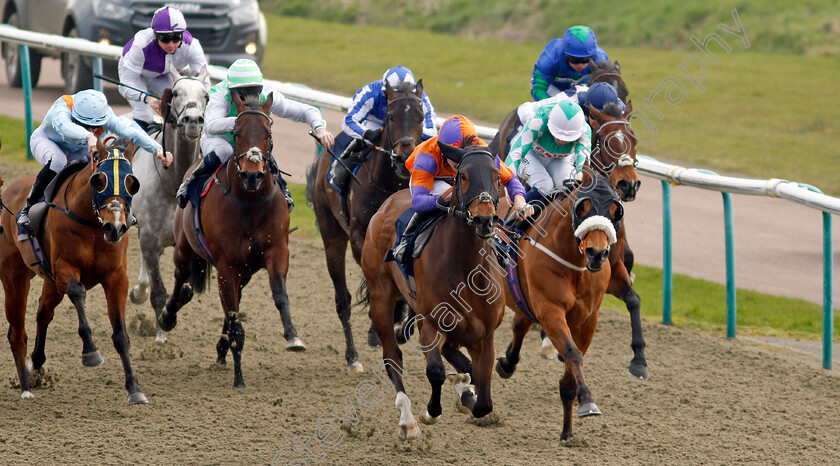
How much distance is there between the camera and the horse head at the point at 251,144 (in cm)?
649

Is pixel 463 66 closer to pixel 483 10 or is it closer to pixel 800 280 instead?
pixel 483 10

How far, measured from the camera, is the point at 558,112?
21.8 ft

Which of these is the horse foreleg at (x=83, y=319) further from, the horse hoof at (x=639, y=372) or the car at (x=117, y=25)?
the car at (x=117, y=25)

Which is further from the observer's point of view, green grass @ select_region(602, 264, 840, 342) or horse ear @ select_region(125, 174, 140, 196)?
green grass @ select_region(602, 264, 840, 342)

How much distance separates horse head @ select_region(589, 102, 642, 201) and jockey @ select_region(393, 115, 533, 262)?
2.43 ft

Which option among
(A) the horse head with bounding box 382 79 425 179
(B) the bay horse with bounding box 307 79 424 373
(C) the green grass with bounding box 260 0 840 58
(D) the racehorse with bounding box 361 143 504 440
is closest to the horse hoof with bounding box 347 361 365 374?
(B) the bay horse with bounding box 307 79 424 373

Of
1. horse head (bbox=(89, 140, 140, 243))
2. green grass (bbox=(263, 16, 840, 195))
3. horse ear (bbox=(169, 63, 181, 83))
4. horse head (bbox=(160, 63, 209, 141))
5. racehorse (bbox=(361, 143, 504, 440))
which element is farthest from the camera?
green grass (bbox=(263, 16, 840, 195))

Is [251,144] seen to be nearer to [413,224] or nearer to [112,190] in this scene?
[112,190]

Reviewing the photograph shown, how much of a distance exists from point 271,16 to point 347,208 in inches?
735

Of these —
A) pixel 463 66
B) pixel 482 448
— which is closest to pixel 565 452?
pixel 482 448

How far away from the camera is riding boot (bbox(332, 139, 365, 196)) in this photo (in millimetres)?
7617

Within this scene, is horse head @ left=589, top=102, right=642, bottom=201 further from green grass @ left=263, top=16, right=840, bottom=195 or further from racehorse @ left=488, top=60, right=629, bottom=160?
green grass @ left=263, top=16, right=840, bottom=195

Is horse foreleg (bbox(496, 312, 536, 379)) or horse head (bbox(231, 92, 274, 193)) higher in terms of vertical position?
horse head (bbox(231, 92, 274, 193))

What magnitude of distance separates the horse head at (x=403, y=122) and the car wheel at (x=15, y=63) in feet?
28.3
